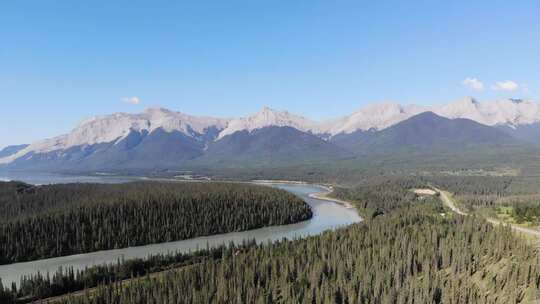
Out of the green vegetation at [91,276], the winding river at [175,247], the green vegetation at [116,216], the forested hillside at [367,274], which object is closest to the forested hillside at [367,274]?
the forested hillside at [367,274]

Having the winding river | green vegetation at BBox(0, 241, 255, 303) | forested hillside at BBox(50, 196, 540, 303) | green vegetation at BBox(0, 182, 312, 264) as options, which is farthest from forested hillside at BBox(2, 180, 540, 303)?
green vegetation at BBox(0, 182, 312, 264)

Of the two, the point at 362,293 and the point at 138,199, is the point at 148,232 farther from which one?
the point at 362,293

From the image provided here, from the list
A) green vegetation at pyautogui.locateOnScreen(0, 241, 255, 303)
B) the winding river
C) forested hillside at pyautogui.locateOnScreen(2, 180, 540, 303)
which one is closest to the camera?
forested hillside at pyautogui.locateOnScreen(2, 180, 540, 303)

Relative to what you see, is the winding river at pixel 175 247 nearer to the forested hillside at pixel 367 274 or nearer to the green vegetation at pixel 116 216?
the green vegetation at pixel 116 216

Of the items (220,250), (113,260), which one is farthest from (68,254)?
(220,250)

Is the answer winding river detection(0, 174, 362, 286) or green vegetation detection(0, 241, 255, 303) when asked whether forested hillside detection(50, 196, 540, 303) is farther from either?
winding river detection(0, 174, 362, 286)

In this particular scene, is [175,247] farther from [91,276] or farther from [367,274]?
[367,274]

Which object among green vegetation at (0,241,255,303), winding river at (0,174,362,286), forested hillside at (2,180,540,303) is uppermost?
forested hillside at (2,180,540,303)
